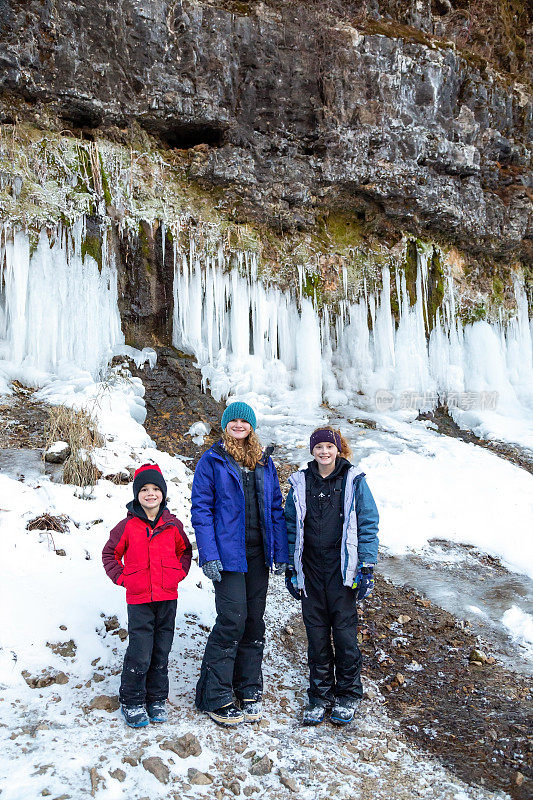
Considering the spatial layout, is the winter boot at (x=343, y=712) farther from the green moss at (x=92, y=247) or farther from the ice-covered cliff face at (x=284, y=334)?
the green moss at (x=92, y=247)

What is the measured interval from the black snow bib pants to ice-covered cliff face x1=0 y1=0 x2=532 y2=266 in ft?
33.0

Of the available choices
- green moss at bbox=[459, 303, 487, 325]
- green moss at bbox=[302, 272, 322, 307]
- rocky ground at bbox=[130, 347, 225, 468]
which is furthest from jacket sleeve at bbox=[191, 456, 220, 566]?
green moss at bbox=[459, 303, 487, 325]

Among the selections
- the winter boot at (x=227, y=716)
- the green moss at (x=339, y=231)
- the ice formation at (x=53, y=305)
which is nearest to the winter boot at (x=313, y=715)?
the winter boot at (x=227, y=716)

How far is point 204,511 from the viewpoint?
3322 millimetres

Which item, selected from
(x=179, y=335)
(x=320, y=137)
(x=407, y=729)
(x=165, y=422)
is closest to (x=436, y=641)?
(x=407, y=729)

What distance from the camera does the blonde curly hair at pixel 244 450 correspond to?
3455 millimetres

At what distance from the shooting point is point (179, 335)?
11.4 metres

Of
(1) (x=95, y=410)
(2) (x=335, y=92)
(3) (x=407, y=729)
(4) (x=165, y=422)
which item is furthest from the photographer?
(2) (x=335, y=92)

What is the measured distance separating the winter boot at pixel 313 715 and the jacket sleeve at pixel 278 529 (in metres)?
0.85

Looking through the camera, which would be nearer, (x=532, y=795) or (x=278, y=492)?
→ (x=532, y=795)

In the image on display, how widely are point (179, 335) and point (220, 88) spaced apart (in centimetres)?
539

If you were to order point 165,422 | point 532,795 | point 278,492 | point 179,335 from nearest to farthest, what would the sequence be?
point 532,795
point 278,492
point 165,422
point 179,335

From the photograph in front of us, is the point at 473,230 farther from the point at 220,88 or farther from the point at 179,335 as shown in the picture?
the point at 179,335

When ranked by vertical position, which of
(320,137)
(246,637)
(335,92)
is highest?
(335,92)
